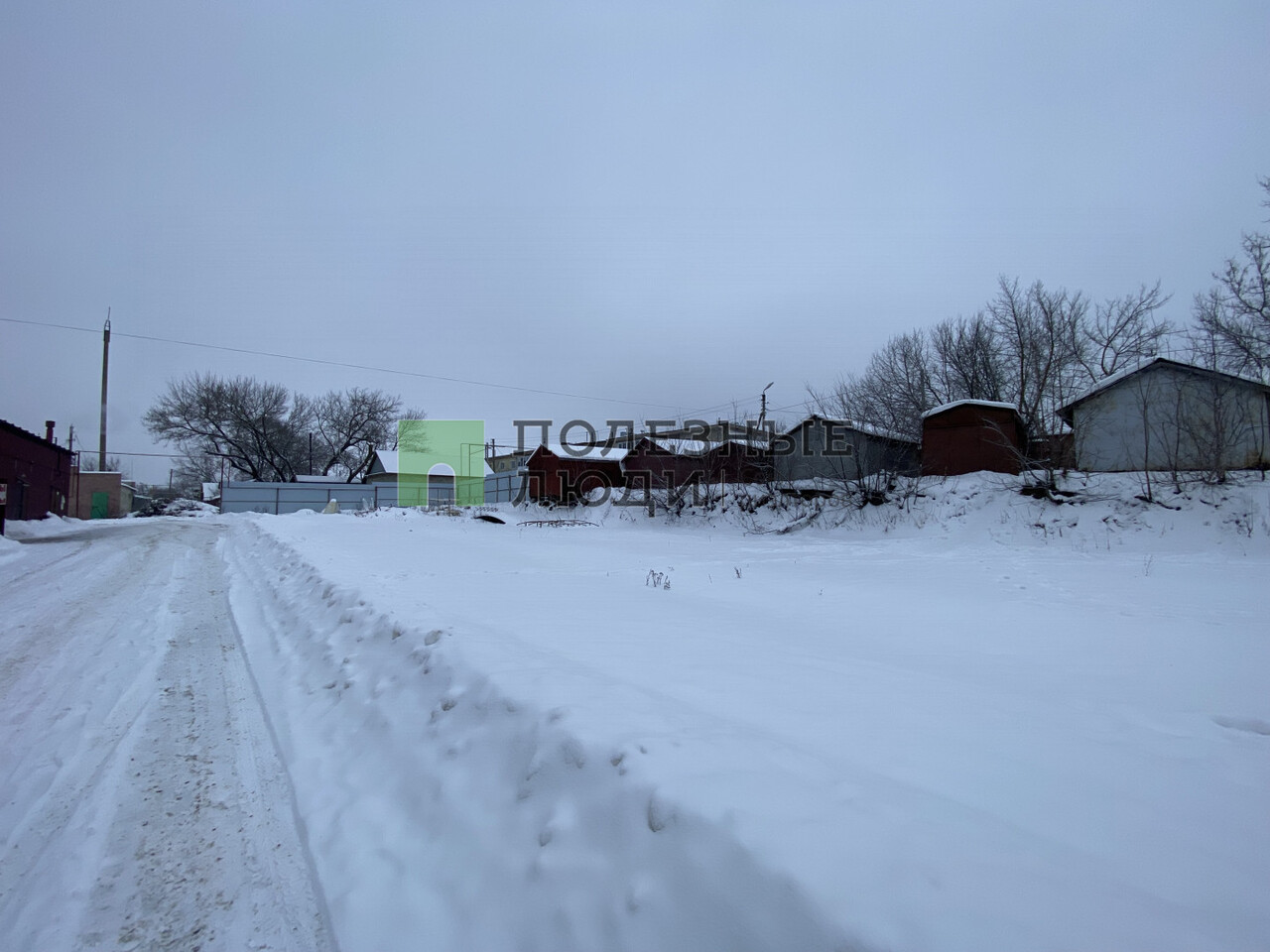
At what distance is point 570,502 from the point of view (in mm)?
28125

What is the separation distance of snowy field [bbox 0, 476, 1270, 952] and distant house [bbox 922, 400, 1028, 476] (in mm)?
11778

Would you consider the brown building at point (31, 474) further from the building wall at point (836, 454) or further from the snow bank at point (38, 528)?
the building wall at point (836, 454)

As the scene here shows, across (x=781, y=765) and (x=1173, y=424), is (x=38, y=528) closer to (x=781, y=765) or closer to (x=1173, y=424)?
(x=781, y=765)

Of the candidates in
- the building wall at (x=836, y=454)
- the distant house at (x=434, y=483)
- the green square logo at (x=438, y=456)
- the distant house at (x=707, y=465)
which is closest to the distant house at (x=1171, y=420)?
the building wall at (x=836, y=454)

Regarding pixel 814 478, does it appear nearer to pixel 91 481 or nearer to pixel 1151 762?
pixel 1151 762

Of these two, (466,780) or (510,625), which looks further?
(510,625)

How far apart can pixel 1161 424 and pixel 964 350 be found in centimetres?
1358

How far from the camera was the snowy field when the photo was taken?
175 centimetres

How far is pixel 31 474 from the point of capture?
22328 mm

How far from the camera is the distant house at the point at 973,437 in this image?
1730 centimetres

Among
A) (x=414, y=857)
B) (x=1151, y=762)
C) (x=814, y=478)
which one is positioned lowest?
(x=414, y=857)

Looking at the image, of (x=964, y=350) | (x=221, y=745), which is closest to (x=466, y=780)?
(x=221, y=745)

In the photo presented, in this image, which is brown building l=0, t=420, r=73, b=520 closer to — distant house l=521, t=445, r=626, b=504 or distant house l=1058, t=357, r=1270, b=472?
distant house l=521, t=445, r=626, b=504

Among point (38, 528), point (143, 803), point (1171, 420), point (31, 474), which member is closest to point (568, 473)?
point (38, 528)
